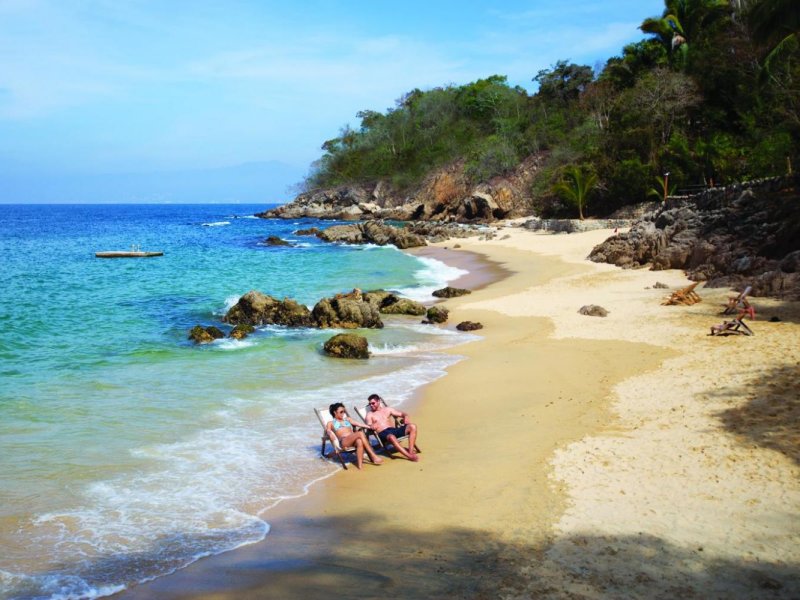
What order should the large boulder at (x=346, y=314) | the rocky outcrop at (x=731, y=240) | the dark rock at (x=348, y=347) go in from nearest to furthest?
the dark rock at (x=348, y=347) < the rocky outcrop at (x=731, y=240) < the large boulder at (x=346, y=314)

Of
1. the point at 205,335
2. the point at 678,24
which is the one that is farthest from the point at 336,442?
the point at 678,24

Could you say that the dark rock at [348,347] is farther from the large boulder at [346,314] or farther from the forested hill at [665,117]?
the forested hill at [665,117]

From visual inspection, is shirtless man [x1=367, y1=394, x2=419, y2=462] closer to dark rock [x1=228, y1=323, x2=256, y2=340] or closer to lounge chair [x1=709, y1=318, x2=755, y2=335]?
lounge chair [x1=709, y1=318, x2=755, y2=335]

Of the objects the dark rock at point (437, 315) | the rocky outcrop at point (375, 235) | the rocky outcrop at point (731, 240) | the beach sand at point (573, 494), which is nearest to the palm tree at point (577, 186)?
the rocky outcrop at point (375, 235)

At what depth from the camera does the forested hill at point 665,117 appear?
33.3m

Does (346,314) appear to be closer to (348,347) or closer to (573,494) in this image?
(348,347)

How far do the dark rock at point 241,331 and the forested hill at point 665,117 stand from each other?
19460 millimetres

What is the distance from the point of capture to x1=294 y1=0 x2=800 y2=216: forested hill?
3334 centimetres

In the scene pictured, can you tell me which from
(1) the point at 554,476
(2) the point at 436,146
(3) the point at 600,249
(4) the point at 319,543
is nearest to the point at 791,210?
(3) the point at 600,249

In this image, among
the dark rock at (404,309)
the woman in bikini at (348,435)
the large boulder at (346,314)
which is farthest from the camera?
the dark rock at (404,309)

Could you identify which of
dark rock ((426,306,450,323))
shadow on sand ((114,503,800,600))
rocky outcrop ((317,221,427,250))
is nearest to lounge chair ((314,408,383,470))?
shadow on sand ((114,503,800,600))

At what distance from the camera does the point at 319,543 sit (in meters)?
6.74

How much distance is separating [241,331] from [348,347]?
14.2ft

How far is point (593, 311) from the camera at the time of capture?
17891 millimetres
